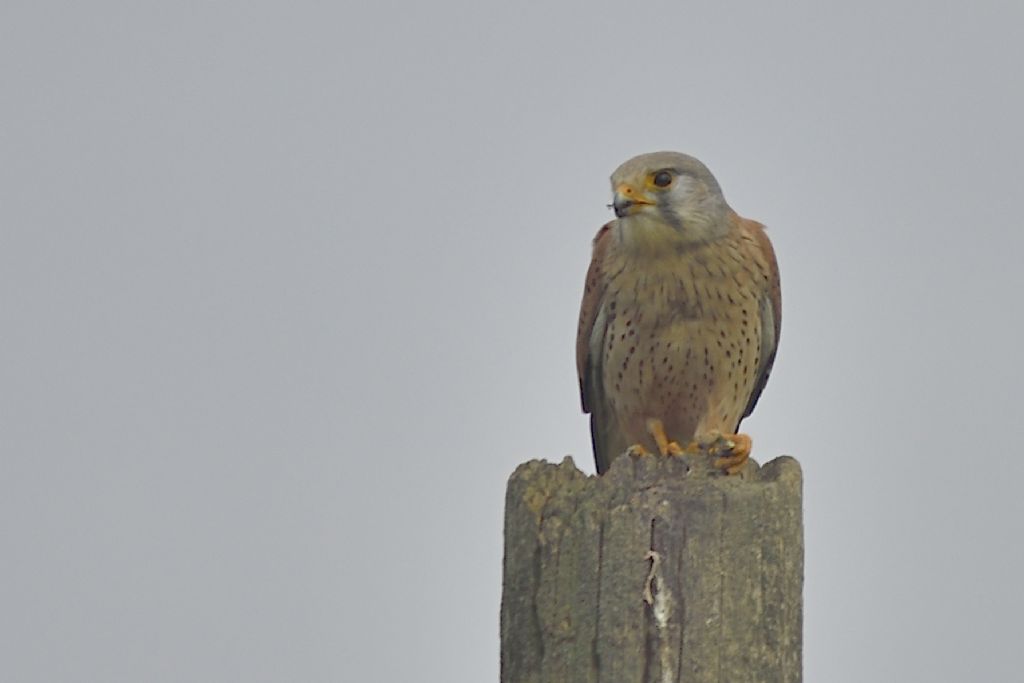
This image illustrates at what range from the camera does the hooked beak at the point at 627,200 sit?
5445 mm

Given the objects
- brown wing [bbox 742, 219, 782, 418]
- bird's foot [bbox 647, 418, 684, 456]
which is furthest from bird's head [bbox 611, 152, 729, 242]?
bird's foot [bbox 647, 418, 684, 456]

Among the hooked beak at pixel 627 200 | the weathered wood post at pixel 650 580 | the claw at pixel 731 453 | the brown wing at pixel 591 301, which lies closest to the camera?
the weathered wood post at pixel 650 580

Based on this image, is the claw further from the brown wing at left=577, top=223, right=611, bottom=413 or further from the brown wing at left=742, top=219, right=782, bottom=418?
the brown wing at left=742, top=219, right=782, bottom=418

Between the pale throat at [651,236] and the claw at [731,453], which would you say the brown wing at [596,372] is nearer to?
the pale throat at [651,236]

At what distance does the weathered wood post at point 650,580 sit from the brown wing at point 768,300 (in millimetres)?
2717

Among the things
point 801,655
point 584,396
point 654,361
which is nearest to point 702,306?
point 654,361

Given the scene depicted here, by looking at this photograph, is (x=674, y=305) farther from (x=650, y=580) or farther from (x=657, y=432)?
(x=650, y=580)

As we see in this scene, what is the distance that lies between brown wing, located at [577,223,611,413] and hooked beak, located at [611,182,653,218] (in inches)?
19.7

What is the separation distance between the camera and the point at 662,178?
553cm

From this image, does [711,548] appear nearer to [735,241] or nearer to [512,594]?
[512,594]

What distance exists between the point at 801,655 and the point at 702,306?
103 inches

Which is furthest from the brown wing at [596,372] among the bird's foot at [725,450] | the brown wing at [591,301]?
the bird's foot at [725,450]

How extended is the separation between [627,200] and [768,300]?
39.2 inches

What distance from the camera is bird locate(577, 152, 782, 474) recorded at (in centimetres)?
566
